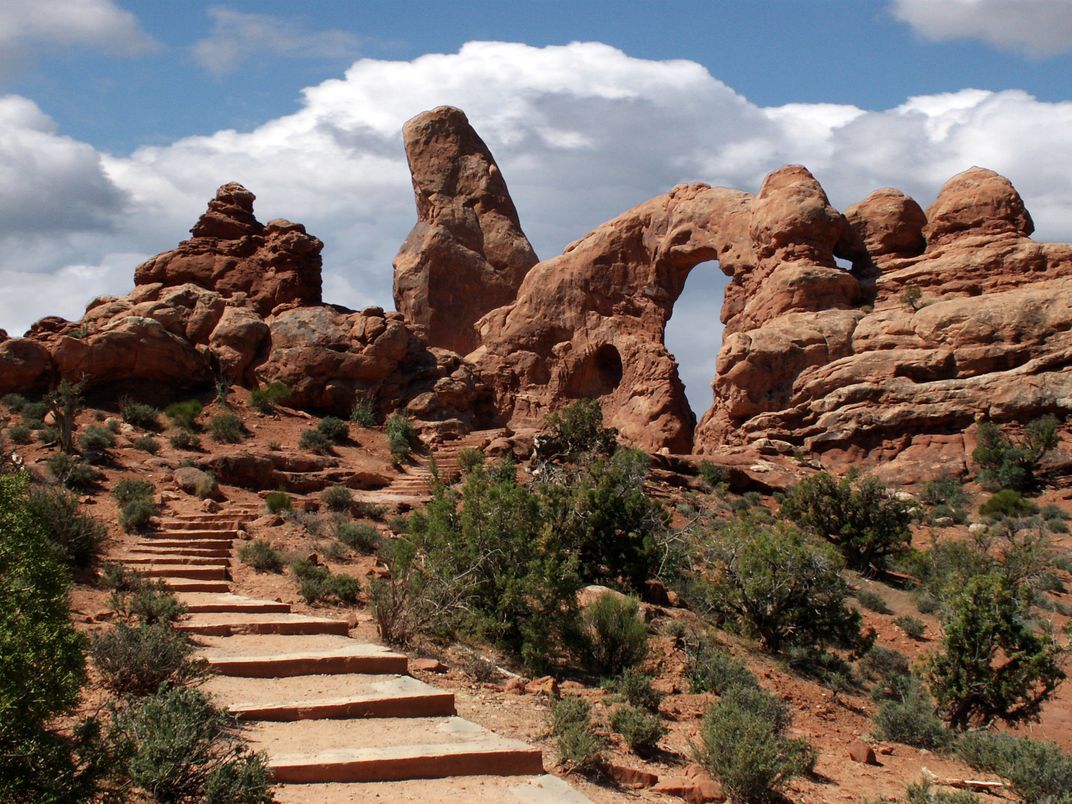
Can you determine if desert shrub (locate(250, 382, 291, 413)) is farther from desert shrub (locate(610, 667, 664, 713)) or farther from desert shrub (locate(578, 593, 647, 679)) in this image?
desert shrub (locate(610, 667, 664, 713))

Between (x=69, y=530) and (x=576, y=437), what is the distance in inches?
504

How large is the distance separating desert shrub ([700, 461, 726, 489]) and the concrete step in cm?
1561

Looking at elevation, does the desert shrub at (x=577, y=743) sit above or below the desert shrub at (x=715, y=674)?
above

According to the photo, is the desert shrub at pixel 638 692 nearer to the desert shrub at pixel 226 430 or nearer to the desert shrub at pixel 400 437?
the desert shrub at pixel 400 437

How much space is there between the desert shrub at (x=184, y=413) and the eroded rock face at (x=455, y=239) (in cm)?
1608

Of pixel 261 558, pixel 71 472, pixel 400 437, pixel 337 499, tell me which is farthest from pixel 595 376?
pixel 261 558

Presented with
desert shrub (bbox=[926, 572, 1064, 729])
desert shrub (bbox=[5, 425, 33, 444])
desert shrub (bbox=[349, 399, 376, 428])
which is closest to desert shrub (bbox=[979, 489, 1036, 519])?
desert shrub (bbox=[926, 572, 1064, 729])

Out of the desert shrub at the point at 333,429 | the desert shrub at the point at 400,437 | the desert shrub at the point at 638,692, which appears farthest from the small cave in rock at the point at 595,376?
the desert shrub at the point at 638,692

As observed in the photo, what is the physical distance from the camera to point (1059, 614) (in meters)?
17.8

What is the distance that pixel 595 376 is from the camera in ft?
116

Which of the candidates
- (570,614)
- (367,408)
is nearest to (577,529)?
(570,614)

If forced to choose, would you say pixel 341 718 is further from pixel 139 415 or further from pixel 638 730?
pixel 139 415

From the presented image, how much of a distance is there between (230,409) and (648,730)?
1792 cm

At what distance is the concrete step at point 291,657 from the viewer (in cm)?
845
